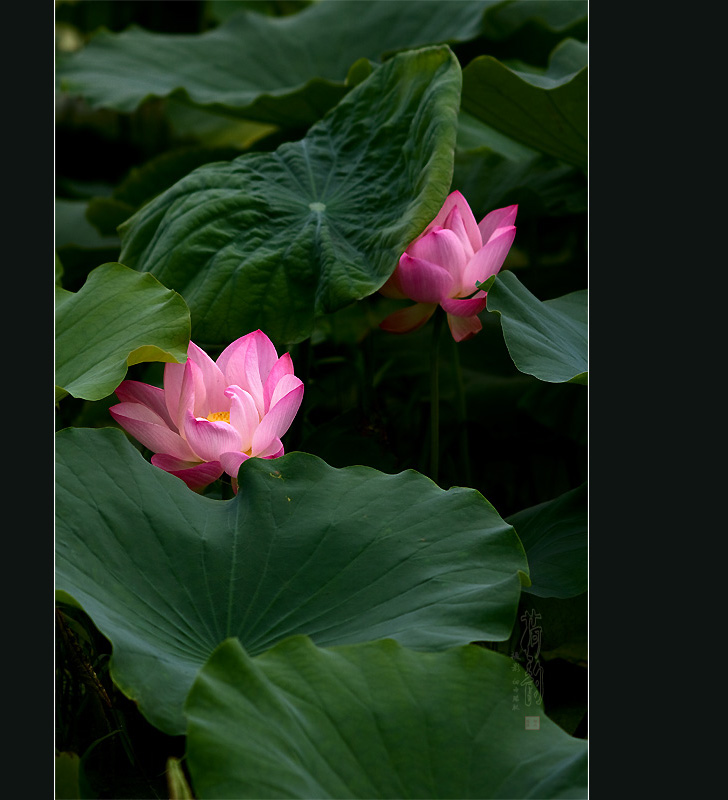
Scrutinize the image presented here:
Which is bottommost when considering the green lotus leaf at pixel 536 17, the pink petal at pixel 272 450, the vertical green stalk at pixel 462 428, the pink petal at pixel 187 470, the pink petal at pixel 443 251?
the vertical green stalk at pixel 462 428

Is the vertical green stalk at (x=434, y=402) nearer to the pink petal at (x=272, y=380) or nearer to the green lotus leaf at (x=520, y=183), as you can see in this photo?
the pink petal at (x=272, y=380)

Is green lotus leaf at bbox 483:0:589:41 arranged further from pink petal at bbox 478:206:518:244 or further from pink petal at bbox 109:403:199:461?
pink petal at bbox 109:403:199:461

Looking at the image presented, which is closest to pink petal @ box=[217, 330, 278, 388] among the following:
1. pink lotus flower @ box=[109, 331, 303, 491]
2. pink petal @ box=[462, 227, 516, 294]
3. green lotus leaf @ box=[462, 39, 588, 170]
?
pink lotus flower @ box=[109, 331, 303, 491]

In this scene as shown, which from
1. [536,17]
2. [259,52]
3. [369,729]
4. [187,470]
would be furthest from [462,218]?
[259,52]

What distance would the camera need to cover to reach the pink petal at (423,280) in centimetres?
83

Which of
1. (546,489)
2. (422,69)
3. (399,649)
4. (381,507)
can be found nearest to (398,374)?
(546,489)

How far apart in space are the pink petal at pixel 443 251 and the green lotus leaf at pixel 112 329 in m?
0.24

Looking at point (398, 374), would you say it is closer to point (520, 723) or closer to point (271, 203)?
point (271, 203)

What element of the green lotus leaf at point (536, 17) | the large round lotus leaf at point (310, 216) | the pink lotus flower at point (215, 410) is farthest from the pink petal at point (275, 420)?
the green lotus leaf at point (536, 17)

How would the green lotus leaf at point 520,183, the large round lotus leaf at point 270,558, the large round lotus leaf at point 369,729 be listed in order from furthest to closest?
the green lotus leaf at point 520,183 → the large round lotus leaf at point 270,558 → the large round lotus leaf at point 369,729

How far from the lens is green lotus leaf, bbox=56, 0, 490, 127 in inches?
54.4

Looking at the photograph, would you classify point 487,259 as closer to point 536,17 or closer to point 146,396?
point 146,396

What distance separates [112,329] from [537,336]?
0.39 metres

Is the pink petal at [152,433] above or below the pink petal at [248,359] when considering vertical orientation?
below
